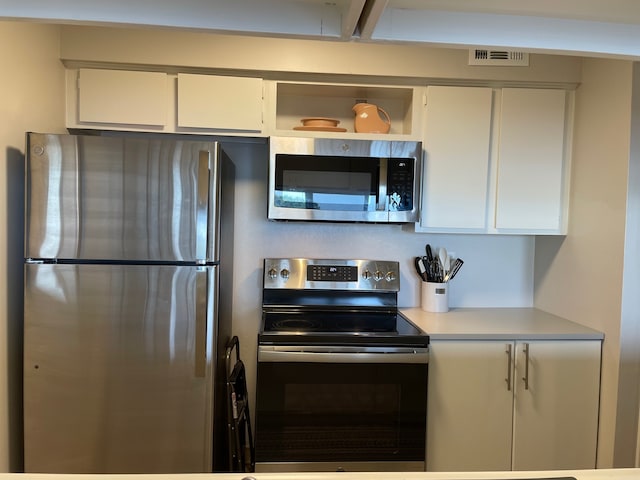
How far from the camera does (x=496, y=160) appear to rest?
215cm

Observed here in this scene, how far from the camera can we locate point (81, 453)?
1.66m

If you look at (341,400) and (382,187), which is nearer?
(341,400)

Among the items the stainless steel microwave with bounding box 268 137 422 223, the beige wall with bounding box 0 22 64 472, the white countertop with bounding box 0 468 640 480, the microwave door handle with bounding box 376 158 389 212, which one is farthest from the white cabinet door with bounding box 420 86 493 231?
the beige wall with bounding box 0 22 64 472

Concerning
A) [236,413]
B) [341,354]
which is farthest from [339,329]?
[236,413]

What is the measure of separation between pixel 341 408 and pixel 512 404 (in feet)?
2.54

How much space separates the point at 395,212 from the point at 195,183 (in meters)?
0.94

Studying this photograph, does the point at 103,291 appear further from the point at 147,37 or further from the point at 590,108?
the point at 590,108

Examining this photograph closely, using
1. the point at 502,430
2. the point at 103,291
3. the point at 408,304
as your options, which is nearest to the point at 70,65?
the point at 103,291

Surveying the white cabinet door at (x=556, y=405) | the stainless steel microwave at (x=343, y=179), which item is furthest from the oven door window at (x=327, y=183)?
the white cabinet door at (x=556, y=405)

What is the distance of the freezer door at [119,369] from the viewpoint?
1625 mm

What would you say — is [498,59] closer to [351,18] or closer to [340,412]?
[351,18]

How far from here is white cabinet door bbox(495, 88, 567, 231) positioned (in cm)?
212

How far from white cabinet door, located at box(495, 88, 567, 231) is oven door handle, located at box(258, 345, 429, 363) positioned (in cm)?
84

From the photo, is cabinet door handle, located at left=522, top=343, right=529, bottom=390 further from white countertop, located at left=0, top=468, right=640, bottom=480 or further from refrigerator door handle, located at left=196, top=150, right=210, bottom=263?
refrigerator door handle, located at left=196, top=150, right=210, bottom=263
